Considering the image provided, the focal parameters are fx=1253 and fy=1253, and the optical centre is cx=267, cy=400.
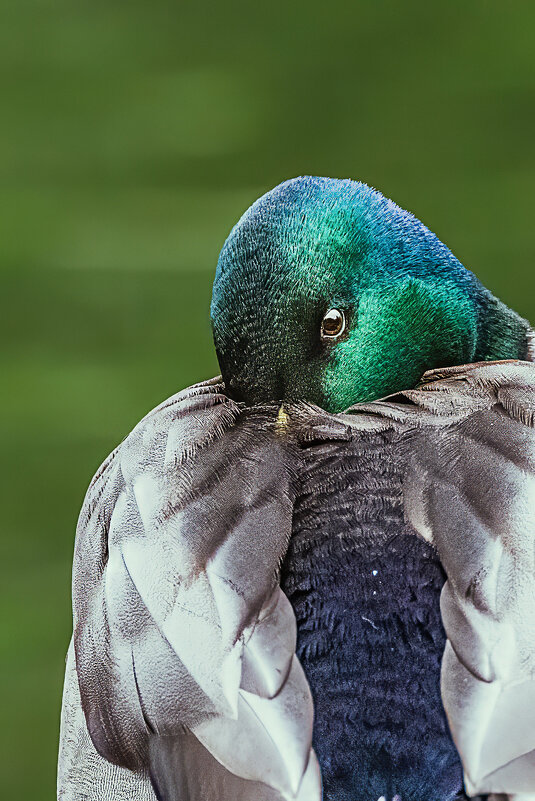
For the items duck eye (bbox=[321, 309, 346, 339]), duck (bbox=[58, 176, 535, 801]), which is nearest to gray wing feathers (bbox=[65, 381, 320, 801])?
duck (bbox=[58, 176, 535, 801])

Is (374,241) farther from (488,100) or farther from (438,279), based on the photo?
(488,100)

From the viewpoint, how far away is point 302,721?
71 cm

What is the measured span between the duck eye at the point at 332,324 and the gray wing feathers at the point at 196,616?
0.13 meters

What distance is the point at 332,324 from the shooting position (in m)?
1.05

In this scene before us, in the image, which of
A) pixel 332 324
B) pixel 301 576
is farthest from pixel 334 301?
pixel 301 576

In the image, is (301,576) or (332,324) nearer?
(301,576)

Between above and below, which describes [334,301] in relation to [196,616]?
above

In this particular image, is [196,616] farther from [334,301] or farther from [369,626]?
[334,301]

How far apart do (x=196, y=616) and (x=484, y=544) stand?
18cm

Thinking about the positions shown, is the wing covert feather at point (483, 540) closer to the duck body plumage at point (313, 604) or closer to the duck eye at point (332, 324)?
the duck body plumage at point (313, 604)

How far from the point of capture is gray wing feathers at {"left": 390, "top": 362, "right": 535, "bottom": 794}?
672mm

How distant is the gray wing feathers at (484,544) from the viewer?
67 cm

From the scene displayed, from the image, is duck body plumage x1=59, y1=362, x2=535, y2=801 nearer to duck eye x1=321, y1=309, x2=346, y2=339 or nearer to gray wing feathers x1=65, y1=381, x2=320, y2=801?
gray wing feathers x1=65, y1=381, x2=320, y2=801

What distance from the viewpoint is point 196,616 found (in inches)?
29.9
